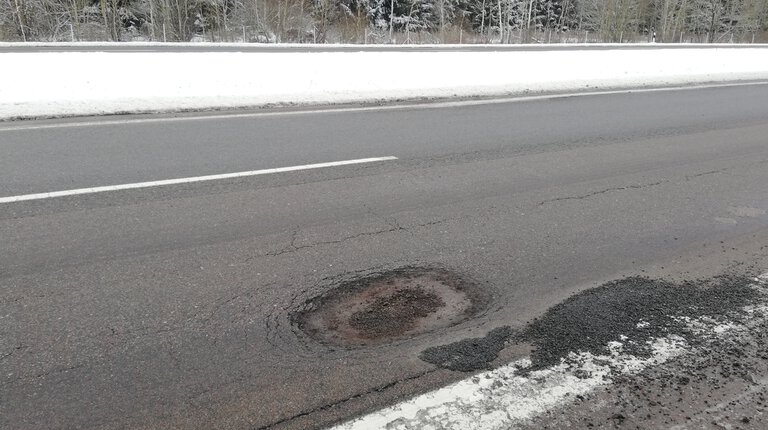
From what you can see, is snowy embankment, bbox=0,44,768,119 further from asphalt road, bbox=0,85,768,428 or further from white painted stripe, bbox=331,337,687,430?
white painted stripe, bbox=331,337,687,430

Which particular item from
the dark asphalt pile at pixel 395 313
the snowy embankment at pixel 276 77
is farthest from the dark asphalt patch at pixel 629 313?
the snowy embankment at pixel 276 77

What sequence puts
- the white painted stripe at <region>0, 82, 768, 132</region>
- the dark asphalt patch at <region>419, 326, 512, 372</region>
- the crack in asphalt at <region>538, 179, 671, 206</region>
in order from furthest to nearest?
1. the white painted stripe at <region>0, 82, 768, 132</region>
2. the crack in asphalt at <region>538, 179, 671, 206</region>
3. the dark asphalt patch at <region>419, 326, 512, 372</region>

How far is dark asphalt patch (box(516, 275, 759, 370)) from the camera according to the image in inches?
118

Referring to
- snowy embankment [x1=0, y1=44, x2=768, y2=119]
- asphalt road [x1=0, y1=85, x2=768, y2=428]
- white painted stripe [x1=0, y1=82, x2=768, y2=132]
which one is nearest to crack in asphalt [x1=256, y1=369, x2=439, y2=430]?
asphalt road [x1=0, y1=85, x2=768, y2=428]

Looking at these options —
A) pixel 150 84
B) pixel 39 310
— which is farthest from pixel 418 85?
pixel 39 310

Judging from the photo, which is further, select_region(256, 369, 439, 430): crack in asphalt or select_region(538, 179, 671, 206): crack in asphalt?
select_region(538, 179, 671, 206): crack in asphalt

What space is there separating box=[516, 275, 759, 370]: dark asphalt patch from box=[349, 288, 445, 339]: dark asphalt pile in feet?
1.95

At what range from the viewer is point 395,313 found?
330 centimetres

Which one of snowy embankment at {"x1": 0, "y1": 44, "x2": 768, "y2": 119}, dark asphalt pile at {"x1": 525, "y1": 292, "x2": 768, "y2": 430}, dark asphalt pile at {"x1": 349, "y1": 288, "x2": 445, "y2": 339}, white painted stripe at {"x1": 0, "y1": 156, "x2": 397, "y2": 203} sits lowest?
dark asphalt pile at {"x1": 525, "y1": 292, "x2": 768, "y2": 430}

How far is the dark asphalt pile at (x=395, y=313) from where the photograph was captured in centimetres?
312

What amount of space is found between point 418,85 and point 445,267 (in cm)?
842

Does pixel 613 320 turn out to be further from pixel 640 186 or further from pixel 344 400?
pixel 640 186

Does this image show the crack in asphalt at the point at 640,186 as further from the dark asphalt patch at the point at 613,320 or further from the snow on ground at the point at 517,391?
the snow on ground at the point at 517,391

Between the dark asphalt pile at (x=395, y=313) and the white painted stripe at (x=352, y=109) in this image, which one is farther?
the white painted stripe at (x=352, y=109)
